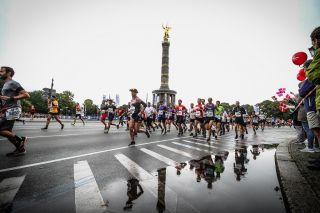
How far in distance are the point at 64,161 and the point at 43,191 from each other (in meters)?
1.82

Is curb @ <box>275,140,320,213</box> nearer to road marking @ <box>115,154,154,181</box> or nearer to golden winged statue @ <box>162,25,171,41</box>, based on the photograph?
road marking @ <box>115,154,154,181</box>

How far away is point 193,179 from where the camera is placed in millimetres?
3385

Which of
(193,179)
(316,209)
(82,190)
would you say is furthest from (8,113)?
(316,209)

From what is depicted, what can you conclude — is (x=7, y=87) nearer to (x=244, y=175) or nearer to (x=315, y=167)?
(x=244, y=175)

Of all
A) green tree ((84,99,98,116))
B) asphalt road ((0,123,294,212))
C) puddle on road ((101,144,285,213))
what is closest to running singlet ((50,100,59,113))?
asphalt road ((0,123,294,212))

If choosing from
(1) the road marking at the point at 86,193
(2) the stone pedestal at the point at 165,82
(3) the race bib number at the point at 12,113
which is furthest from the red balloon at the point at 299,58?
(2) the stone pedestal at the point at 165,82

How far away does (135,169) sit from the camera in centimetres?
397

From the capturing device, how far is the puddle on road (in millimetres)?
2303

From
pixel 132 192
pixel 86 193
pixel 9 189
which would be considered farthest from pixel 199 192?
pixel 9 189

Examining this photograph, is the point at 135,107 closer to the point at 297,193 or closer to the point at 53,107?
the point at 297,193

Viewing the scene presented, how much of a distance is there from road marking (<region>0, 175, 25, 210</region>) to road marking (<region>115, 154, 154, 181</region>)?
168 centimetres

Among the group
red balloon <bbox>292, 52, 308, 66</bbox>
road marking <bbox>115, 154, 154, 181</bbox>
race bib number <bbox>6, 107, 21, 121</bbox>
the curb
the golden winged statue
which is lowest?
road marking <bbox>115, 154, 154, 181</bbox>

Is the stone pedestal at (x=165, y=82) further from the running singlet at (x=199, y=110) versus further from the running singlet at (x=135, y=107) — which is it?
the running singlet at (x=135, y=107)

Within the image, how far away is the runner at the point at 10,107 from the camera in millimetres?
4773
